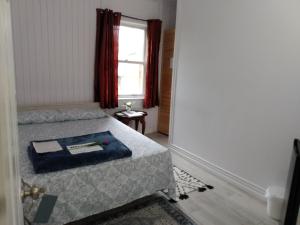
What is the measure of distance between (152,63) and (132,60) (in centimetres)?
37

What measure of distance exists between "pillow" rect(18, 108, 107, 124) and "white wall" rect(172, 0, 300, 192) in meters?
1.36

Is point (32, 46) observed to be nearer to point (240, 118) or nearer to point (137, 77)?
point (137, 77)

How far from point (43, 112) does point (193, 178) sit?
2.13 m

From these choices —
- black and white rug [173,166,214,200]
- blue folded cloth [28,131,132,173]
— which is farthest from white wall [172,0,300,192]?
blue folded cloth [28,131,132,173]

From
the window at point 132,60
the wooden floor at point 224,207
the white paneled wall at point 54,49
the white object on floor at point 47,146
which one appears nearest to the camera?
the white object on floor at point 47,146

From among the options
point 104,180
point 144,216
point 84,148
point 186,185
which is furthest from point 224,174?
point 84,148

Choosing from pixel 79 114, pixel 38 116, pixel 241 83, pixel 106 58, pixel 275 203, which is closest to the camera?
pixel 275 203

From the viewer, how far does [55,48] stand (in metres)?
3.31

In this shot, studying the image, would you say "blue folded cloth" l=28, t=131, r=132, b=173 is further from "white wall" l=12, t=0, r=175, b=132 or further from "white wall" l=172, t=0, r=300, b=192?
"white wall" l=12, t=0, r=175, b=132

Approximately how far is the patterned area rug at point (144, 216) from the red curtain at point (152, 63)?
91.5 inches

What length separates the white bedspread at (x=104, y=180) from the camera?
1648mm

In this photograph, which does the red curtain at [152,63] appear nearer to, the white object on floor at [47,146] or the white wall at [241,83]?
the white wall at [241,83]

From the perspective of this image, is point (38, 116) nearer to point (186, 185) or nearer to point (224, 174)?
point (186, 185)

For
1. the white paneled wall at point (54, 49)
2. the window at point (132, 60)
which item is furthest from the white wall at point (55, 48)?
the window at point (132, 60)
